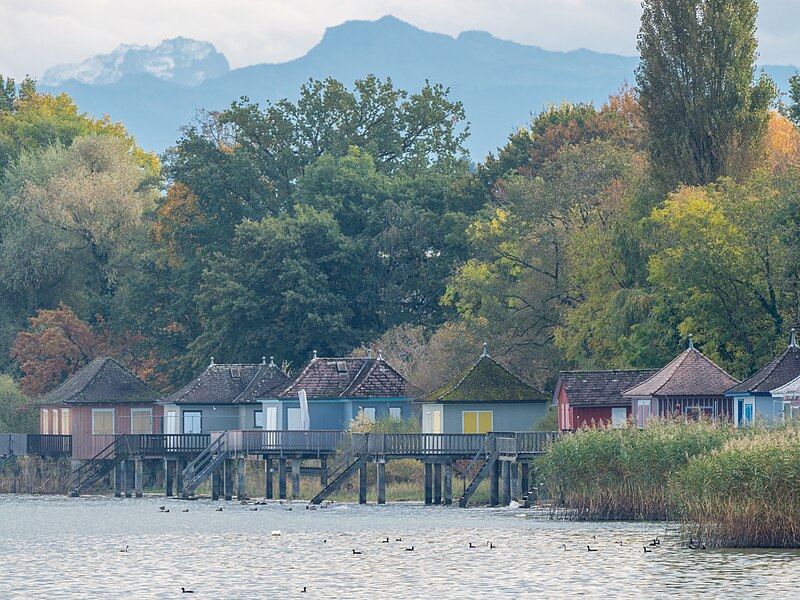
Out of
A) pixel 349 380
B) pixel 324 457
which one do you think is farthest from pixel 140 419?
pixel 324 457

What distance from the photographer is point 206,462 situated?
82.4 meters

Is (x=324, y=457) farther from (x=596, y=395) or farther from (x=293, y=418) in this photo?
(x=596, y=395)

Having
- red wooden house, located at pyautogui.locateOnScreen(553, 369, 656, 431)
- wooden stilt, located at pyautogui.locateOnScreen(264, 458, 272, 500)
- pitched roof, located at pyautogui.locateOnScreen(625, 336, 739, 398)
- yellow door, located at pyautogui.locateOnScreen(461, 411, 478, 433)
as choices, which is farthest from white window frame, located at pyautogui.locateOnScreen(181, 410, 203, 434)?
pitched roof, located at pyautogui.locateOnScreen(625, 336, 739, 398)

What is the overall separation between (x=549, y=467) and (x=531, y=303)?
3167cm

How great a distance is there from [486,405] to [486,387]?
810 millimetres

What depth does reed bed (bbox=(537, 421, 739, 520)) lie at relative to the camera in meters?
54.0

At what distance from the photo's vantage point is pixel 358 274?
104 metres

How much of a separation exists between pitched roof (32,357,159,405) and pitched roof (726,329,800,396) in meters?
40.8

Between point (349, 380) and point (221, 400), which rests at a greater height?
point (349, 380)

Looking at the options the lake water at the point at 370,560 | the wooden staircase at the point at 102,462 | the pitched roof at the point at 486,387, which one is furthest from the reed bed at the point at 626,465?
the wooden staircase at the point at 102,462

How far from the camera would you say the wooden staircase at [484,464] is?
70.6 metres

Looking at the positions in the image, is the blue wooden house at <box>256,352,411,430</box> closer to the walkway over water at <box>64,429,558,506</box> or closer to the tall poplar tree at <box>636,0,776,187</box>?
the walkway over water at <box>64,429,558,506</box>

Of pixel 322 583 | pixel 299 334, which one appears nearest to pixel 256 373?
pixel 299 334

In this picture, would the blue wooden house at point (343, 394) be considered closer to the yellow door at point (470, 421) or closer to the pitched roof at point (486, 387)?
the pitched roof at point (486, 387)
